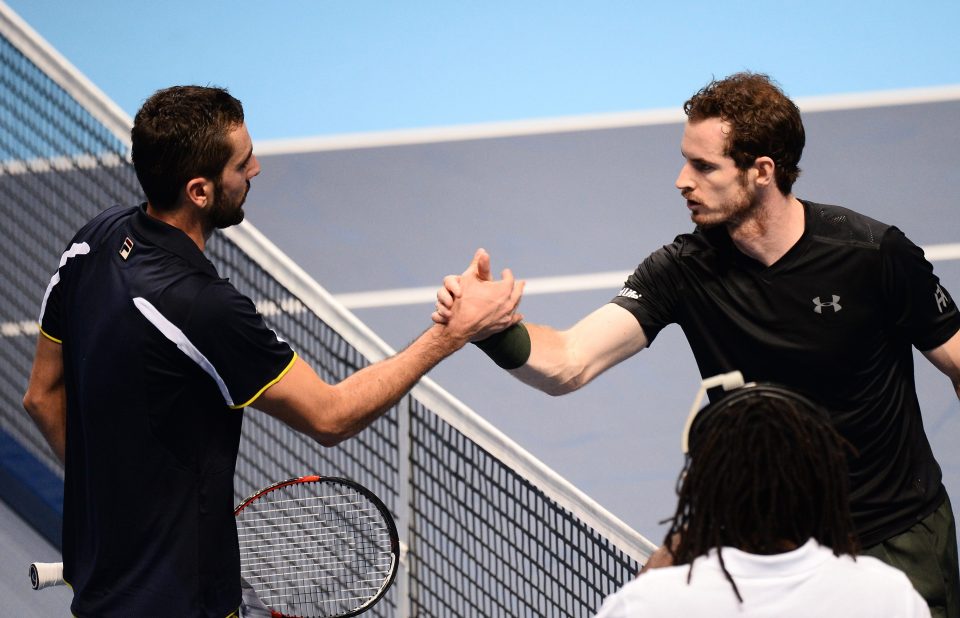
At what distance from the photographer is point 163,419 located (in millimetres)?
2588

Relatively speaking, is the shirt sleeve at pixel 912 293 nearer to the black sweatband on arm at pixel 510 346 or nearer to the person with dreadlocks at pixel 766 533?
the black sweatband on arm at pixel 510 346

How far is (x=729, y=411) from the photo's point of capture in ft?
6.81

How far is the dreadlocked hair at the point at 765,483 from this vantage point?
2045 mm

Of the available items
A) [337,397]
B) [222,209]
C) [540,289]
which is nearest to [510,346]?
[337,397]

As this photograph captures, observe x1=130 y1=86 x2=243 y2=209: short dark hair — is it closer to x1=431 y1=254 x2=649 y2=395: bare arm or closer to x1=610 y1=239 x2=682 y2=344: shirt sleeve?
x1=431 y1=254 x2=649 y2=395: bare arm

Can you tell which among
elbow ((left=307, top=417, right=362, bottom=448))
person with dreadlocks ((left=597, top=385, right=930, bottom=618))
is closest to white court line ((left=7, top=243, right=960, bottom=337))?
elbow ((left=307, top=417, right=362, bottom=448))

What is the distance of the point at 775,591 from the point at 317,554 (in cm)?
164

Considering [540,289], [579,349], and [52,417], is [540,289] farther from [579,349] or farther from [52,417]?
[52,417]

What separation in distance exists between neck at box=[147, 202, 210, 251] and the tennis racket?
798 mm

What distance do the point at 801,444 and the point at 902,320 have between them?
110 cm

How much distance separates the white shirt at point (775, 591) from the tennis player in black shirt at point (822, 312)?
1050 millimetres

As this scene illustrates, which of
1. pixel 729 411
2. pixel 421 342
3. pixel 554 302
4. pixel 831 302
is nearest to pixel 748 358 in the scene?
pixel 831 302

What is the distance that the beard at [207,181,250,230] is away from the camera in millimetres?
2752

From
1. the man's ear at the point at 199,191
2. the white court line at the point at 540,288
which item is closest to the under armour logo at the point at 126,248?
the man's ear at the point at 199,191
